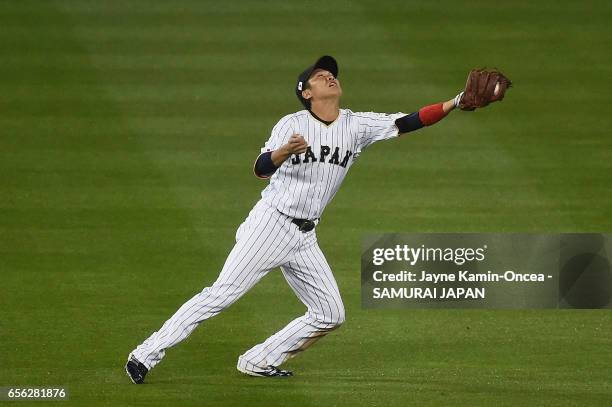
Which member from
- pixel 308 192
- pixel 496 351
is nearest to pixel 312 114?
pixel 308 192

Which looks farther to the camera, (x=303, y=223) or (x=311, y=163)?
(x=303, y=223)

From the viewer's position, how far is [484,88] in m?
7.75

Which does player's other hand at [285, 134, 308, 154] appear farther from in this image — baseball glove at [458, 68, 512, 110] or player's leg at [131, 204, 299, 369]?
baseball glove at [458, 68, 512, 110]

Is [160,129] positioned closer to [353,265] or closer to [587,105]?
[353,265]

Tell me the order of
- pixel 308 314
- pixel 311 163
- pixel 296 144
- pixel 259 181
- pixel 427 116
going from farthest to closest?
pixel 259 181, pixel 308 314, pixel 427 116, pixel 311 163, pixel 296 144

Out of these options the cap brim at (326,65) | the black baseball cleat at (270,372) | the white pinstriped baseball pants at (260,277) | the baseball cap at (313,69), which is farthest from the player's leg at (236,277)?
the cap brim at (326,65)

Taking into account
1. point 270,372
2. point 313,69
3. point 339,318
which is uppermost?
point 313,69

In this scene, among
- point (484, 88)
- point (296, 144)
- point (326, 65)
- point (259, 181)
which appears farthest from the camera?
point (259, 181)

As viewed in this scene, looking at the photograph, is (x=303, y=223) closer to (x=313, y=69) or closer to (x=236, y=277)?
(x=236, y=277)

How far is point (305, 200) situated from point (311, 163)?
21 centimetres

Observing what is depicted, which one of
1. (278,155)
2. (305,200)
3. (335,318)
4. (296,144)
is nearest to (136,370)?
(335,318)

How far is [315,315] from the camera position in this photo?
814cm

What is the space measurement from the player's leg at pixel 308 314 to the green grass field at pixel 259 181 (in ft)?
0.58

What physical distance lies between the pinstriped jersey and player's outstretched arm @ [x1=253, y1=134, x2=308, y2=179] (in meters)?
0.18
